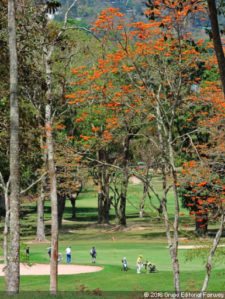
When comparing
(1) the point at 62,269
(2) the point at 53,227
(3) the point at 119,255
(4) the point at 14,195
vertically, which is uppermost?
(4) the point at 14,195

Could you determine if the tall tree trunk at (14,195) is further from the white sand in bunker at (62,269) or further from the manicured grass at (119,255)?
the white sand in bunker at (62,269)

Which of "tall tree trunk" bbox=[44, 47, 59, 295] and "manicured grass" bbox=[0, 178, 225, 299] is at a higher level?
"tall tree trunk" bbox=[44, 47, 59, 295]

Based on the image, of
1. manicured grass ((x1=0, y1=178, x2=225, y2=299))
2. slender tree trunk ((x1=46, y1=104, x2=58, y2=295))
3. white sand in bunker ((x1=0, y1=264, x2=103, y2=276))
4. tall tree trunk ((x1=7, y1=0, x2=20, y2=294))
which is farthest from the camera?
white sand in bunker ((x1=0, y1=264, x2=103, y2=276))

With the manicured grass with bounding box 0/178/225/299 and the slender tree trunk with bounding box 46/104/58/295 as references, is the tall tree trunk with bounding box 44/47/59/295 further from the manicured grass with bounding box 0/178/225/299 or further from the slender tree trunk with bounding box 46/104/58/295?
the manicured grass with bounding box 0/178/225/299

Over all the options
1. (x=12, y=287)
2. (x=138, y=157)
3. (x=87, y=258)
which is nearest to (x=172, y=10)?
(x=12, y=287)

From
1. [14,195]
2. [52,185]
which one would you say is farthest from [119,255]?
[14,195]

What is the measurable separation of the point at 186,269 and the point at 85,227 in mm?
36796

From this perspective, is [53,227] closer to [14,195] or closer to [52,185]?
[52,185]

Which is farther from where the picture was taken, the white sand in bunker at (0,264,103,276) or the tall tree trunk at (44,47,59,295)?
the white sand in bunker at (0,264,103,276)

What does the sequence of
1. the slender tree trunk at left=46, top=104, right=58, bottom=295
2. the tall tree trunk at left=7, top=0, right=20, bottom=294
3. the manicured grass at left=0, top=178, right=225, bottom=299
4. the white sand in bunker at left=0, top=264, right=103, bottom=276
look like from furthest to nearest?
the white sand in bunker at left=0, top=264, right=103, bottom=276
the manicured grass at left=0, top=178, right=225, bottom=299
the slender tree trunk at left=46, top=104, right=58, bottom=295
the tall tree trunk at left=7, top=0, right=20, bottom=294

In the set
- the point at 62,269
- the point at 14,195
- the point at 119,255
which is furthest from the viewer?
the point at 119,255

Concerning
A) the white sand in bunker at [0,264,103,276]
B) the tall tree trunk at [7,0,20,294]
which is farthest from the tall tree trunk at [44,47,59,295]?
the white sand in bunker at [0,264,103,276]

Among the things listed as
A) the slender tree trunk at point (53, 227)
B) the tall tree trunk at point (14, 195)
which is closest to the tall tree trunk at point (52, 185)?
the slender tree trunk at point (53, 227)

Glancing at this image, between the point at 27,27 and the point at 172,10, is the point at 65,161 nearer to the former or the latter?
the point at 27,27
